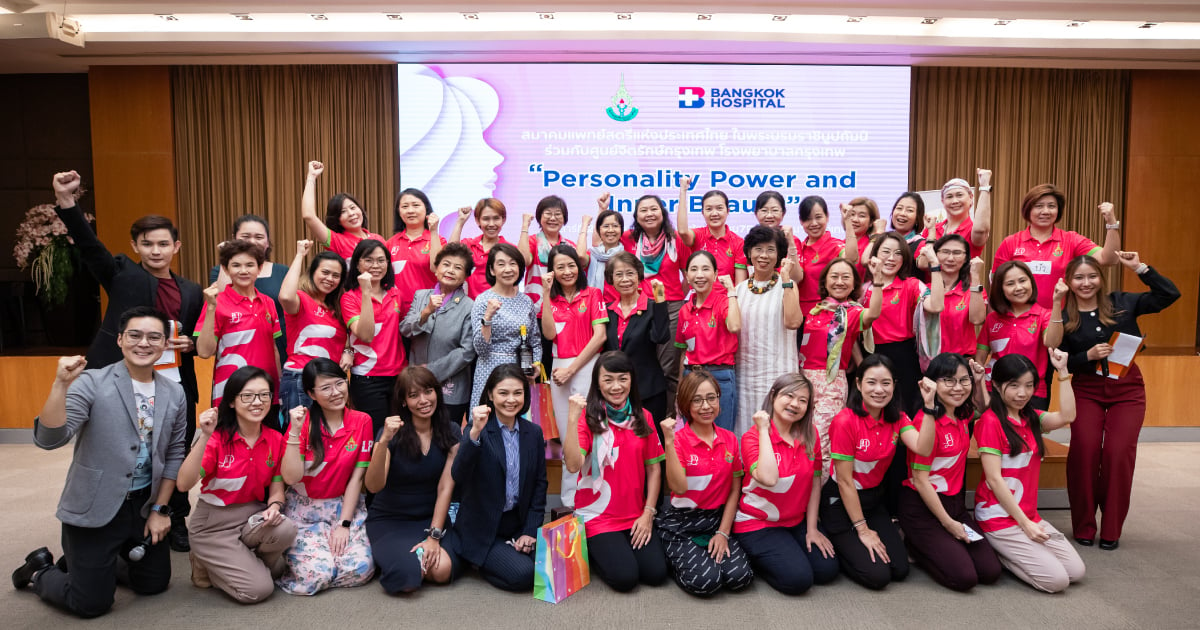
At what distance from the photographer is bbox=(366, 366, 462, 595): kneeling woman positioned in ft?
10.2

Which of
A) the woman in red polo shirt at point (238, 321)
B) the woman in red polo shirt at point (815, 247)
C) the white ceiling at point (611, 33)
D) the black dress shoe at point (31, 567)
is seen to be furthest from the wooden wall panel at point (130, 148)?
the woman in red polo shirt at point (815, 247)

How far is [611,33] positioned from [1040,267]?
3.54 m

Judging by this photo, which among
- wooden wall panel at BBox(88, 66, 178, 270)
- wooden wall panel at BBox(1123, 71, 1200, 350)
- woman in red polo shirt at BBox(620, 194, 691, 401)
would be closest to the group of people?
woman in red polo shirt at BBox(620, 194, 691, 401)

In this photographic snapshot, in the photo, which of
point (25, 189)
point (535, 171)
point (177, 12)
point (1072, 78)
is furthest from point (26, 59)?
point (1072, 78)

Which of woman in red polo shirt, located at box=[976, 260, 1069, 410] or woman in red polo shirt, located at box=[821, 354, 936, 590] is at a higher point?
woman in red polo shirt, located at box=[976, 260, 1069, 410]

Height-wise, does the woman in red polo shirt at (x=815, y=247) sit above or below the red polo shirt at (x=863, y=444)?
above

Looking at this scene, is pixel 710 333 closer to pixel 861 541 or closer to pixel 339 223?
pixel 861 541

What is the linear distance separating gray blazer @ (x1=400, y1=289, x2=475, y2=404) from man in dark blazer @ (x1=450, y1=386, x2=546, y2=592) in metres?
0.40

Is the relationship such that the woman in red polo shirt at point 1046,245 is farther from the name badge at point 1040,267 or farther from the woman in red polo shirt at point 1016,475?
the woman in red polo shirt at point 1016,475

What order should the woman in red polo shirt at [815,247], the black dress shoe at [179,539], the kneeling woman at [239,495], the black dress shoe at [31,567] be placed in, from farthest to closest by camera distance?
the woman in red polo shirt at [815,247], the black dress shoe at [179,539], the black dress shoe at [31,567], the kneeling woman at [239,495]

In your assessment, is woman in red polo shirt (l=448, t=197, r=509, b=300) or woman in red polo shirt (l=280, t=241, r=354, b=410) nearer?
woman in red polo shirt (l=280, t=241, r=354, b=410)

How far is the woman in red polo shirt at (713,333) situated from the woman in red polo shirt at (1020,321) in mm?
1236

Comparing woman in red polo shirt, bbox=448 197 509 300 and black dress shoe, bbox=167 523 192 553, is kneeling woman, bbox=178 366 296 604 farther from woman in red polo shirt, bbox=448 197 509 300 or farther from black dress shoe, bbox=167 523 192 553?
woman in red polo shirt, bbox=448 197 509 300

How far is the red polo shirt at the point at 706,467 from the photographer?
10.5ft
